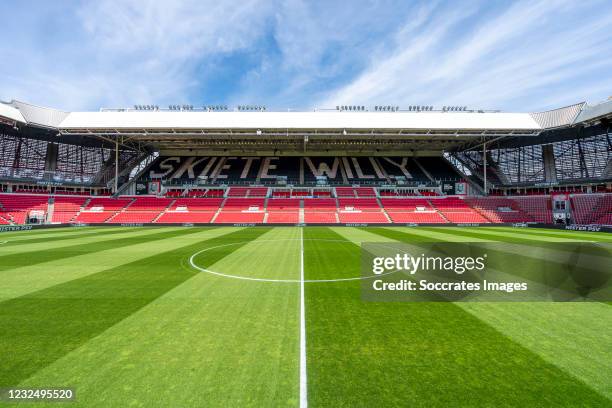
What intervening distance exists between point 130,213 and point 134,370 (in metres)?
39.6

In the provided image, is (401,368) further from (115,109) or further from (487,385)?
(115,109)

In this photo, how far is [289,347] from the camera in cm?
423

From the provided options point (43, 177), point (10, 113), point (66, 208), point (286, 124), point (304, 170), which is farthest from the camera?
point (304, 170)

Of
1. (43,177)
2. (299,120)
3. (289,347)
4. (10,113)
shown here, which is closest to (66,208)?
(43,177)

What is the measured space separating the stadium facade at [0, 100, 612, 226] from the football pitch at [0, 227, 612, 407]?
1101 inches

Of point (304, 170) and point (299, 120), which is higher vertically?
point (299, 120)

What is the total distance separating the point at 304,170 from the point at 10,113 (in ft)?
129

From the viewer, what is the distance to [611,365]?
378cm

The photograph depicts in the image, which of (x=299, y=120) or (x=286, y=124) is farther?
(x=299, y=120)

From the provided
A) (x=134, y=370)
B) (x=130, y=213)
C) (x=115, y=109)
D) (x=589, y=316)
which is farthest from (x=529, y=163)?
(x=115, y=109)

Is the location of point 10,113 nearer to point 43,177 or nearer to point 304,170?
point 43,177

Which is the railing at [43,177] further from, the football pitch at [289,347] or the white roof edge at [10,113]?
the football pitch at [289,347]

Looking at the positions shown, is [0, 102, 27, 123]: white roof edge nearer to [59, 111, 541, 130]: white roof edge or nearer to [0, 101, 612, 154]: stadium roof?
[0, 101, 612, 154]: stadium roof

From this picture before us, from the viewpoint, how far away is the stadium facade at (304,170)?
34656 millimetres
